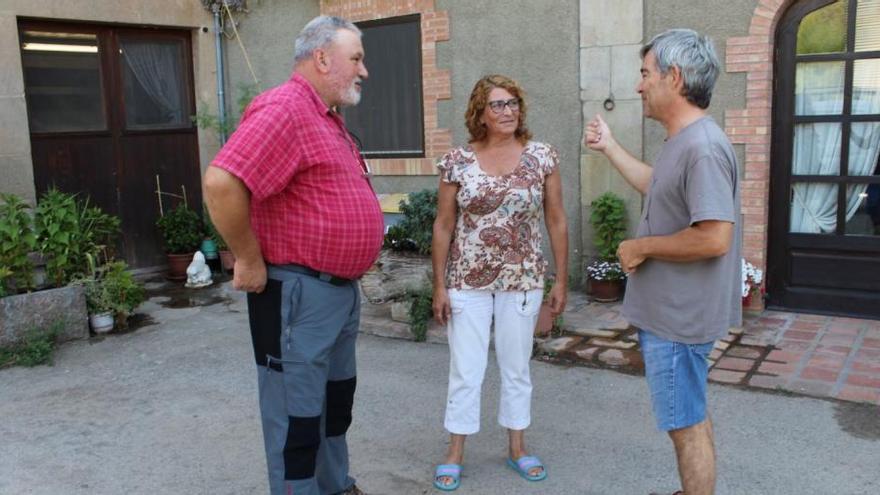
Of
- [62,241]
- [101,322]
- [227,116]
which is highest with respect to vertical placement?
[227,116]

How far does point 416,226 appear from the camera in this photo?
5840 millimetres

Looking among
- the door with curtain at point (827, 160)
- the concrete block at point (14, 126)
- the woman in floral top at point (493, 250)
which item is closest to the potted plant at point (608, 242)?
the door with curtain at point (827, 160)

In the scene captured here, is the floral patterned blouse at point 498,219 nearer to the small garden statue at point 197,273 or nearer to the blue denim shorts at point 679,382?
the blue denim shorts at point 679,382

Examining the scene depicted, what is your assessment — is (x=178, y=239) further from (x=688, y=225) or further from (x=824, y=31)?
(x=688, y=225)

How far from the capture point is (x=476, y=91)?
3461 mm

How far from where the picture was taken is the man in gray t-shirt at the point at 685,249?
253cm

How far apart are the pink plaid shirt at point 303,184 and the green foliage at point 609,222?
3806 millimetres

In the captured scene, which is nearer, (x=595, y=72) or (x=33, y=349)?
(x=33, y=349)

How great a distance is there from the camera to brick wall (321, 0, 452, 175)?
7320 millimetres

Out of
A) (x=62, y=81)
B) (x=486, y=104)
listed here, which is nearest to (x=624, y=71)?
(x=486, y=104)

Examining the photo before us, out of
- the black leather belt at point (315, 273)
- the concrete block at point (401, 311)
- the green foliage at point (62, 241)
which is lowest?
the concrete block at point (401, 311)

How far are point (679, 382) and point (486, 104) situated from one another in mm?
1428

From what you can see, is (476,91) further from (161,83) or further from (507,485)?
(161,83)

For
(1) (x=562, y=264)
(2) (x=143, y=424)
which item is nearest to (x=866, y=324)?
(1) (x=562, y=264)
